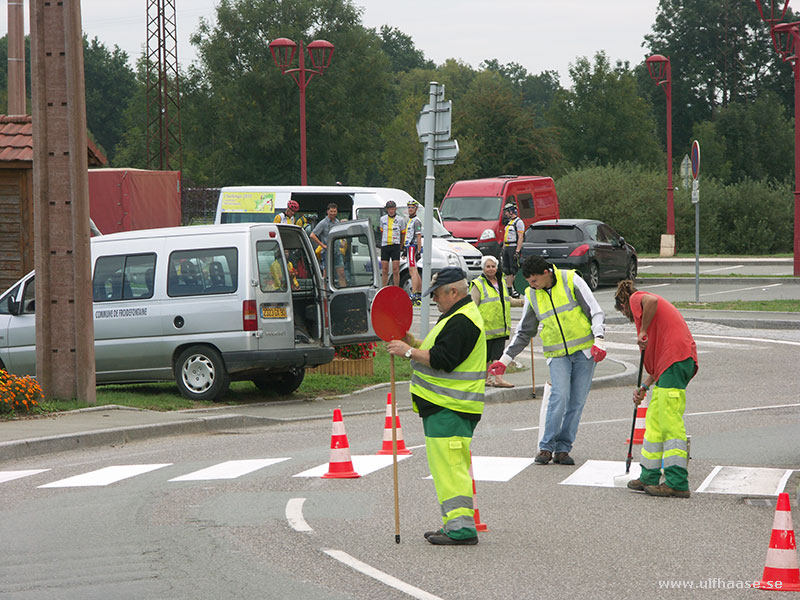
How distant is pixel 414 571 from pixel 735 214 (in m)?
44.0

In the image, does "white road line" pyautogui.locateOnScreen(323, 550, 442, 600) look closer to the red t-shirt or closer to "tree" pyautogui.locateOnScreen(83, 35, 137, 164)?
the red t-shirt

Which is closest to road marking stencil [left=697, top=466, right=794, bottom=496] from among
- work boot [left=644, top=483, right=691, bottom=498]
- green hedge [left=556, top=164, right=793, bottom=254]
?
work boot [left=644, top=483, right=691, bottom=498]

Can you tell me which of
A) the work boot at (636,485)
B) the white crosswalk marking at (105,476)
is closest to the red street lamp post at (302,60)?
the white crosswalk marking at (105,476)

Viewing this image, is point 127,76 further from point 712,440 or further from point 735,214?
point 712,440

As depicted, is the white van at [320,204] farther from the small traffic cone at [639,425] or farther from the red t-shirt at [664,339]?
the red t-shirt at [664,339]

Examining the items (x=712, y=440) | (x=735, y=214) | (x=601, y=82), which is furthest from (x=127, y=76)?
(x=712, y=440)

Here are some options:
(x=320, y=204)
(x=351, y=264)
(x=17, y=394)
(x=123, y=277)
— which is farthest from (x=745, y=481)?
(x=320, y=204)

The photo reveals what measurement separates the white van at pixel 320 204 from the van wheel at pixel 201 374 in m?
14.1

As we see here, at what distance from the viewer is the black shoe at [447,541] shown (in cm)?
749

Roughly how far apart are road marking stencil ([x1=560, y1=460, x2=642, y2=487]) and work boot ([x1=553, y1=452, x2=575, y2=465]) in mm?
112

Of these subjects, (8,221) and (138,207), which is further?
(138,207)

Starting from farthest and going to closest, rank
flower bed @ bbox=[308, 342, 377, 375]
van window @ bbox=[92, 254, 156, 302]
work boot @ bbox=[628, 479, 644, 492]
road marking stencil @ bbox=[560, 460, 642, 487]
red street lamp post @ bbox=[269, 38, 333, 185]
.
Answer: red street lamp post @ bbox=[269, 38, 333, 185]
flower bed @ bbox=[308, 342, 377, 375]
van window @ bbox=[92, 254, 156, 302]
road marking stencil @ bbox=[560, 460, 642, 487]
work boot @ bbox=[628, 479, 644, 492]

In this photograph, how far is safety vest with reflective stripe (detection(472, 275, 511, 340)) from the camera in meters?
15.2

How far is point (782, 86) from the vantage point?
289 feet
